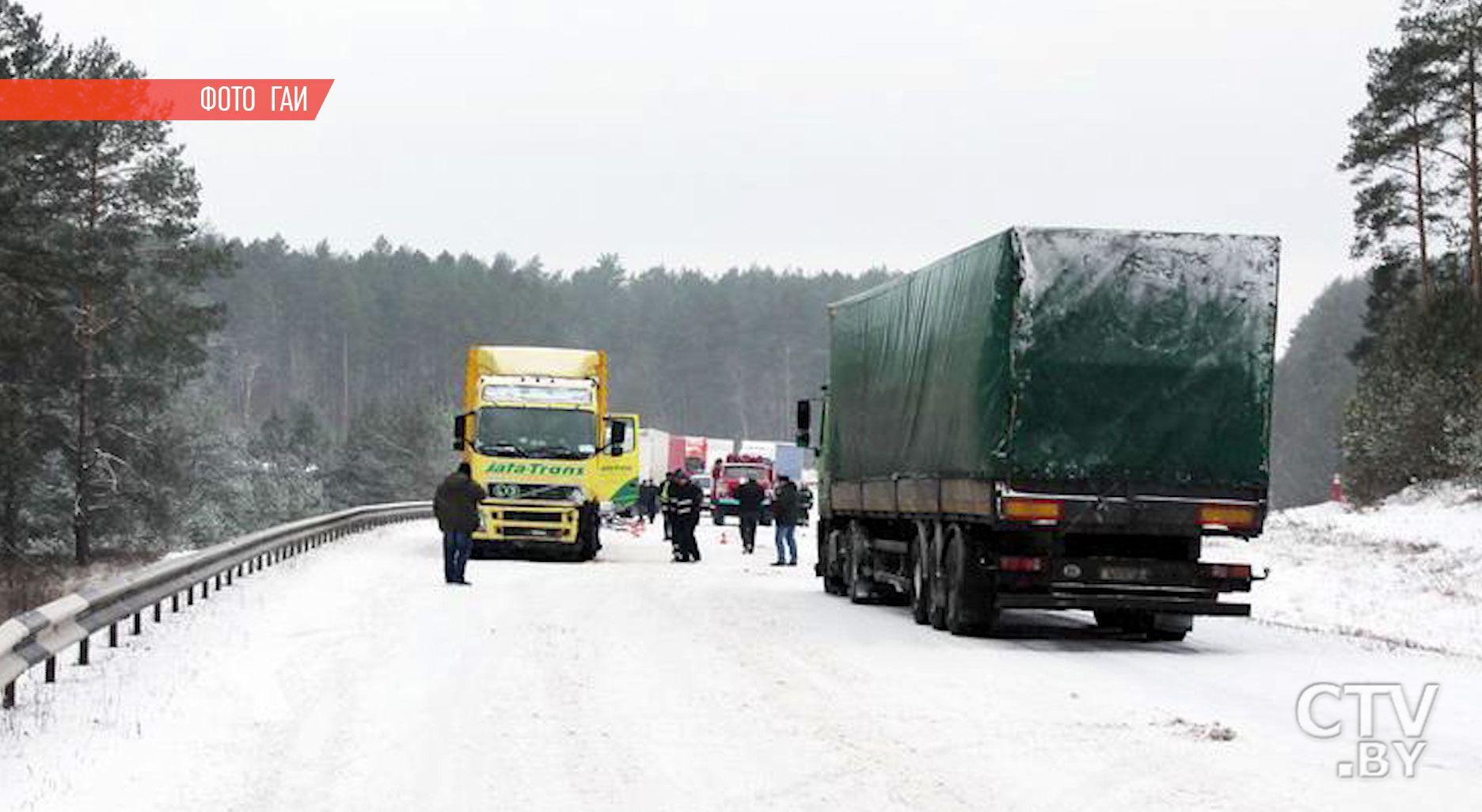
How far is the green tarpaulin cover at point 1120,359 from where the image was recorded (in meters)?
16.8

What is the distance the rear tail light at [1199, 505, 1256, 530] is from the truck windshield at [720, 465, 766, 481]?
126ft

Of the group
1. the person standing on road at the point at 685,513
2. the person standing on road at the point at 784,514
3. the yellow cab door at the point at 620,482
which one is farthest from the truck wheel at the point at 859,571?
the yellow cab door at the point at 620,482

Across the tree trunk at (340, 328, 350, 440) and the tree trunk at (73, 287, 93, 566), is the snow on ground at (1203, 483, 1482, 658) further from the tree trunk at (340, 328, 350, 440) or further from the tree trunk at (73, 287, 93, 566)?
the tree trunk at (340, 328, 350, 440)

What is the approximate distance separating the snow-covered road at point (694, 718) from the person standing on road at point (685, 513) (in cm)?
1316

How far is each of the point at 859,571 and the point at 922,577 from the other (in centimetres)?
368

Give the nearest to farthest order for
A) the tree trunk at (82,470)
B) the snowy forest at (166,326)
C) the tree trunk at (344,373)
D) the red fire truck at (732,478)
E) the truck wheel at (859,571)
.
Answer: the truck wheel at (859,571), the snowy forest at (166,326), the tree trunk at (82,470), the red fire truck at (732,478), the tree trunk at (344,373)

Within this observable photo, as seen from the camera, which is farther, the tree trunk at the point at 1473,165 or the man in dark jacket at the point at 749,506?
the tree trunk at the point at 1473,165

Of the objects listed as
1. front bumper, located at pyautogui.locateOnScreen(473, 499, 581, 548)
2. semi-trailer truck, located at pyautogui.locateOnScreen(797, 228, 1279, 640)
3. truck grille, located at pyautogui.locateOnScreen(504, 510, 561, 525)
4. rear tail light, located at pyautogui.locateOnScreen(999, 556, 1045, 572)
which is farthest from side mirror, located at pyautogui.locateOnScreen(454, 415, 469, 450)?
rear tail light, located at pyautogui.locateOnScreen(999, 556, 1045, 572)

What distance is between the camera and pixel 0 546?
50031 millimetres

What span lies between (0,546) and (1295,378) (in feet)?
467

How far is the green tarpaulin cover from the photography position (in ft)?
55.1

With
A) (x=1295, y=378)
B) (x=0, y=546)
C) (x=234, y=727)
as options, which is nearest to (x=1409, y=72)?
(x=0, y=546)

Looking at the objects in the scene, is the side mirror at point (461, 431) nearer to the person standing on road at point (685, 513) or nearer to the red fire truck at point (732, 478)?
the person standing on road at point (685, 513)

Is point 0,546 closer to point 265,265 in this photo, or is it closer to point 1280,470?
point 265,265
